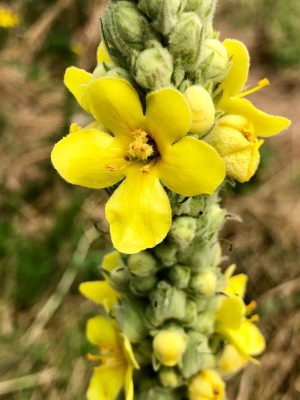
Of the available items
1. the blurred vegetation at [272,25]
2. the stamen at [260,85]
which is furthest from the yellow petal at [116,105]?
the blurred vegetation at [272,25]

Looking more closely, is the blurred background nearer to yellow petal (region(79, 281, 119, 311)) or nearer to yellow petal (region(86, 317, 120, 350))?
yellow petal (region(79, 281, 119, 311))

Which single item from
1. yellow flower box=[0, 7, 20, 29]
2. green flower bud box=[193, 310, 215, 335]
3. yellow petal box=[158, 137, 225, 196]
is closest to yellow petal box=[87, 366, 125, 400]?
green flower bud box=[193, 310, 215, 335]

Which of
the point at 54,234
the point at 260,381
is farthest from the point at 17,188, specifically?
the point at 260,381

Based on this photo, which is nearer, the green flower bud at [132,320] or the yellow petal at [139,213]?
the yellow petal at [139,213]

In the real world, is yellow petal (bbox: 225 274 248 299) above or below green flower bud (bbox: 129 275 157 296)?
below

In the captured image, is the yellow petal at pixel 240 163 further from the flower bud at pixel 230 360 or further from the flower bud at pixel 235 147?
the flower bud at pixel 230 360
